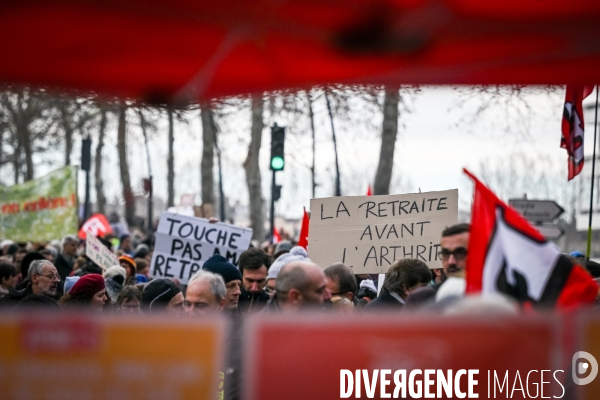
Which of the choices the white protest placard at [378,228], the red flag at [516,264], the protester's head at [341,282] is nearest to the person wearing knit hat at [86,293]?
→ the protester's head at [341,282]

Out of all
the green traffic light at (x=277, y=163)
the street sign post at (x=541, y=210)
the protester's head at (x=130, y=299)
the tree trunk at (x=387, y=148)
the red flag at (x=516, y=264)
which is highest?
the tree trunk at (x=387, y=148)

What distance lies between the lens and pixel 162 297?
6355 mm

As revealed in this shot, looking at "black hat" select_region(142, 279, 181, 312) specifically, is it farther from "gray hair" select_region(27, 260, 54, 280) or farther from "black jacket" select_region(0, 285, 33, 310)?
"gray hair" select_region(27, 260, 54, 280)

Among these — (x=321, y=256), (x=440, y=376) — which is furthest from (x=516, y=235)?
(x=321, y=256)

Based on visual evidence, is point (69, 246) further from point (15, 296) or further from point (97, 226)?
point (97, 226)

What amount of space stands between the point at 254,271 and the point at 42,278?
1.71m

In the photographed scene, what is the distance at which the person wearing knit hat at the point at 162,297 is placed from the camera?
247 inches

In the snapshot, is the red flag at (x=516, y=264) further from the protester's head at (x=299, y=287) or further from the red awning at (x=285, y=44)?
the protester's head at (x=299, y=287)

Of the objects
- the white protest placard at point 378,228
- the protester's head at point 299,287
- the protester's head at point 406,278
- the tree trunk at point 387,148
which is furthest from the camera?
the tree trunk at point 387,148

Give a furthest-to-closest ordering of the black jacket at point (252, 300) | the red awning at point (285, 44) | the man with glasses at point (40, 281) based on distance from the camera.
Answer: the man with glasses at point (40, 281) < the black jacket at point (252, 300) < the red awning at point (285, 44)

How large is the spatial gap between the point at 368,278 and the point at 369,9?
25.3ft

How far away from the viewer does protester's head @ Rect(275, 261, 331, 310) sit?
400 cm

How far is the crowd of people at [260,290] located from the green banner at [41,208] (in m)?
7.45

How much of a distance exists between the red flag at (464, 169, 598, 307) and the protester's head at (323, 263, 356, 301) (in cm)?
332
